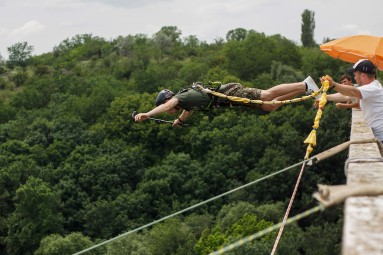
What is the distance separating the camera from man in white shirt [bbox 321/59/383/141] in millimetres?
6984

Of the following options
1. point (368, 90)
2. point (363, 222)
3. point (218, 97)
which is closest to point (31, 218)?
point (218, 97)

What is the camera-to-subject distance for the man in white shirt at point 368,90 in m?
6.98

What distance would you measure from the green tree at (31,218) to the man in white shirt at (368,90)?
160ft

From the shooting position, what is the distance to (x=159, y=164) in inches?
2603

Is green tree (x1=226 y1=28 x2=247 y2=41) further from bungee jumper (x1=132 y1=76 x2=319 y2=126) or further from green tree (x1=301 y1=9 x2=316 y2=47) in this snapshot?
bungee jumper (x1=132 y1=76 x2=319 y2=126)

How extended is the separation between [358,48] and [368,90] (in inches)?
190

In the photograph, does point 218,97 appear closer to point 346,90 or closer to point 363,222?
point 346,90

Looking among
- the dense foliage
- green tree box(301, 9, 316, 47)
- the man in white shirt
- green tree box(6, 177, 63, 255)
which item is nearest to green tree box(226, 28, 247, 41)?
green tree box(301, 9, 316, 47)

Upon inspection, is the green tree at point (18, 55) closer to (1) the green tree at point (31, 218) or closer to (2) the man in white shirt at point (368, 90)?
(1) the green tree at point (31, 218)

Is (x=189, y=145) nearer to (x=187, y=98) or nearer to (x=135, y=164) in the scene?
(x=135, y=164)

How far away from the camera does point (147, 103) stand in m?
67.1

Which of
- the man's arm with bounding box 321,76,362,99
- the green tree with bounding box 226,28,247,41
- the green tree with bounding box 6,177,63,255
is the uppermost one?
the man's arm with bounding box 321,76,362,99

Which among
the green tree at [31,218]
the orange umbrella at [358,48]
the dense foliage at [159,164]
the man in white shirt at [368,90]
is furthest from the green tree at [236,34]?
the man in white shirt at [368,90]

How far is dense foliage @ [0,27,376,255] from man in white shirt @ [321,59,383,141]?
115 ft
